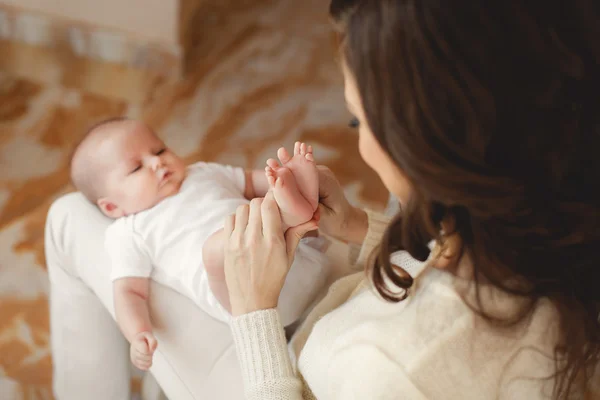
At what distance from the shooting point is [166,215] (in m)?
1.05

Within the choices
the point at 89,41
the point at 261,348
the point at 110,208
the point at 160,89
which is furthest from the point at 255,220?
the point at 89,41

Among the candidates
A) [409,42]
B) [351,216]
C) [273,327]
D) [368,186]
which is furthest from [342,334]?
[368,186]

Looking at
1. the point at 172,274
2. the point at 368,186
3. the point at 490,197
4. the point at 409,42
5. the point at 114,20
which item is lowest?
the point at 368,186

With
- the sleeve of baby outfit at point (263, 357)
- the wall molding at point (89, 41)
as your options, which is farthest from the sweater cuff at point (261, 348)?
the wall molding at point (89, 41)

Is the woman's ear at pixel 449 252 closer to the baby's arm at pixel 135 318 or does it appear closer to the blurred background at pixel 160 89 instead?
the baby's arm at pixel 135 318

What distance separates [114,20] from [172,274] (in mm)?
1507

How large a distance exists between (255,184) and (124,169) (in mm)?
247

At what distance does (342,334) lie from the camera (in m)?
0.75

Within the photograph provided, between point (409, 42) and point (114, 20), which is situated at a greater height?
point (409, 42)

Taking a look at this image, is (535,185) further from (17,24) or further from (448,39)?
(17,24)

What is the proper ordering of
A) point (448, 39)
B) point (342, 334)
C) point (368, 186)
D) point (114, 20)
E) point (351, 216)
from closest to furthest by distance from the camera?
1. point (448, 39)
2. point (342, 334)
3. point (351, 216)
4. point (368, 186)
5. point (114, 20)

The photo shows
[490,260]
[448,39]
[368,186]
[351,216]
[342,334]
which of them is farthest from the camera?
[368,186]

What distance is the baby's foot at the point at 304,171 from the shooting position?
81cm

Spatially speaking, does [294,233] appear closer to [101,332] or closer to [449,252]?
[449,252]
